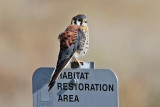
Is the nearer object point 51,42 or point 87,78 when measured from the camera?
point 87,78

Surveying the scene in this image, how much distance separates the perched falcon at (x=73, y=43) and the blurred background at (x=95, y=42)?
2437 millimetres

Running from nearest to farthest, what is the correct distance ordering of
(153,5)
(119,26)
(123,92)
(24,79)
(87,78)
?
(87,78), (123,92), (24,79), (119,26), (153,5)

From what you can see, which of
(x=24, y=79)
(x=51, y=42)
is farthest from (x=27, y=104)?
(x=51, y=42)

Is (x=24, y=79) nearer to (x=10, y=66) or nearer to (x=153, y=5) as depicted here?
(x=10, y=66)

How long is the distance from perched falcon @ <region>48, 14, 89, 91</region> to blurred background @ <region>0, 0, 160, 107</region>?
2.44 meters

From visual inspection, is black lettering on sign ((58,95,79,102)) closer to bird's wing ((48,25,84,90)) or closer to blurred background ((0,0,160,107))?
bird's wing ((48,25,84,90))

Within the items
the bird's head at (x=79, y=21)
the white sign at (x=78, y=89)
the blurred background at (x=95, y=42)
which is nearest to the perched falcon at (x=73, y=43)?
the bird's head at (x=79, y=21)

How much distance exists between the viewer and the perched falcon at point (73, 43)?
4551 mm

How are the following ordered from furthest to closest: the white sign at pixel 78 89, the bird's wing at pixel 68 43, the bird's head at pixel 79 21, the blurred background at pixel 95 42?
the blurred background at pixel 95 42
the bird's head at pixel 79 21
the bird's wing at pixel 68 43
the white sign at pixel 78 89

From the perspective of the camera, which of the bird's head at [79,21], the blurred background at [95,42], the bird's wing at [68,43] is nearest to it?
the bird's wing at [68,43]

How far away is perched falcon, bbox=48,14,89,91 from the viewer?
4.55 m

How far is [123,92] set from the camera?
7.61 m

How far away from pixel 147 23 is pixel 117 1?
0.90 metres

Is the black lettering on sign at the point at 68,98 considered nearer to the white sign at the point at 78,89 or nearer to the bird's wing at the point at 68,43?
the white sign at the point at 78,89
